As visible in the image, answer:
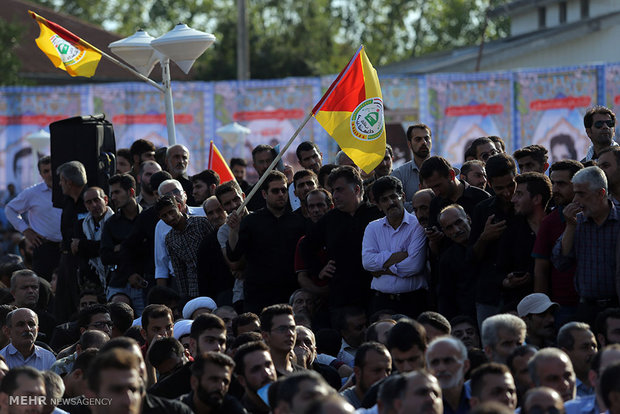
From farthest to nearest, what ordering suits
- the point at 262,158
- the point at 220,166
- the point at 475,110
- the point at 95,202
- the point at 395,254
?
the point at 475,110 → the point at 220,166 → the point at 262,158 → the point at 95,202 → the point at 395,254

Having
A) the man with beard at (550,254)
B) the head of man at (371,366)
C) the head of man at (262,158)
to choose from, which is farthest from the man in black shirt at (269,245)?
the head of man at (371,366)

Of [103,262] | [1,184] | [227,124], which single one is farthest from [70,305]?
[1,184]

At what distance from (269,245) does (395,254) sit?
155 centimetres

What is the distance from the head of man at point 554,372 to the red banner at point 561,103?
51.4 feet

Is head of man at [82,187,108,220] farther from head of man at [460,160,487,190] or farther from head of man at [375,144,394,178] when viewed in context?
head of man at [460,160,487,190]

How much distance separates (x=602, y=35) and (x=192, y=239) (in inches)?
920

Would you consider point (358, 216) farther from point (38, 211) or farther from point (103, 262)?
point (38, 211)

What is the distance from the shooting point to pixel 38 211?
1538 cm

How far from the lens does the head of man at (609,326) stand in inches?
→ 348

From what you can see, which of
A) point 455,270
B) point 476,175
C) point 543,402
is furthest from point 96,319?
point 543,402

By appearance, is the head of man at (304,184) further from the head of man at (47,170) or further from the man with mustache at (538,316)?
the head of man at (47,170)

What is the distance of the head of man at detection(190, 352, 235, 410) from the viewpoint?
26.7 ft

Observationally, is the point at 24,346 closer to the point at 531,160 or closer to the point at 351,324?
the point at 351,324

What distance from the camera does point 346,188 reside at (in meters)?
11.1
